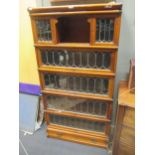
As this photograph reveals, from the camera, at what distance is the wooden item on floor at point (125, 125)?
1294 mm

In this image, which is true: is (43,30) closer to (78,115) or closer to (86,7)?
(86,7)

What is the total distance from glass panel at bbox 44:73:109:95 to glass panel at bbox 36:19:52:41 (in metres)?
0.36

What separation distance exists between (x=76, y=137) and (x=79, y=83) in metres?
0.65

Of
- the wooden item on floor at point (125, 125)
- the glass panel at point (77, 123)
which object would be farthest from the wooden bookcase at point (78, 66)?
the wooden item on floor at point (125, 125)

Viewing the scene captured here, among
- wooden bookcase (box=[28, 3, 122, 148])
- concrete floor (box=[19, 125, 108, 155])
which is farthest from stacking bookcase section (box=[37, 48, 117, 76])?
concrete floor (box=[19, 125, 108, 155])

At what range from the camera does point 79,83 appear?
5.29 feet

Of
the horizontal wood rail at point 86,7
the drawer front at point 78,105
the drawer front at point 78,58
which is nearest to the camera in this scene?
the horizontal wood rail at point 86,7

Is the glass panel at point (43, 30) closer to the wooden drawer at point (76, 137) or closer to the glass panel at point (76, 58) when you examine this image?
the glass panel at point (76, 58)

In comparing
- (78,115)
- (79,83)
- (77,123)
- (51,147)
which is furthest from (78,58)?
(51,147)

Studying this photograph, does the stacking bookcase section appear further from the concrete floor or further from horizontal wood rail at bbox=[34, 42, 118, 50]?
the concrete floor

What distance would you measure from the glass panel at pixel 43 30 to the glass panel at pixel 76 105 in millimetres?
624

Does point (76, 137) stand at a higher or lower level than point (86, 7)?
lower
